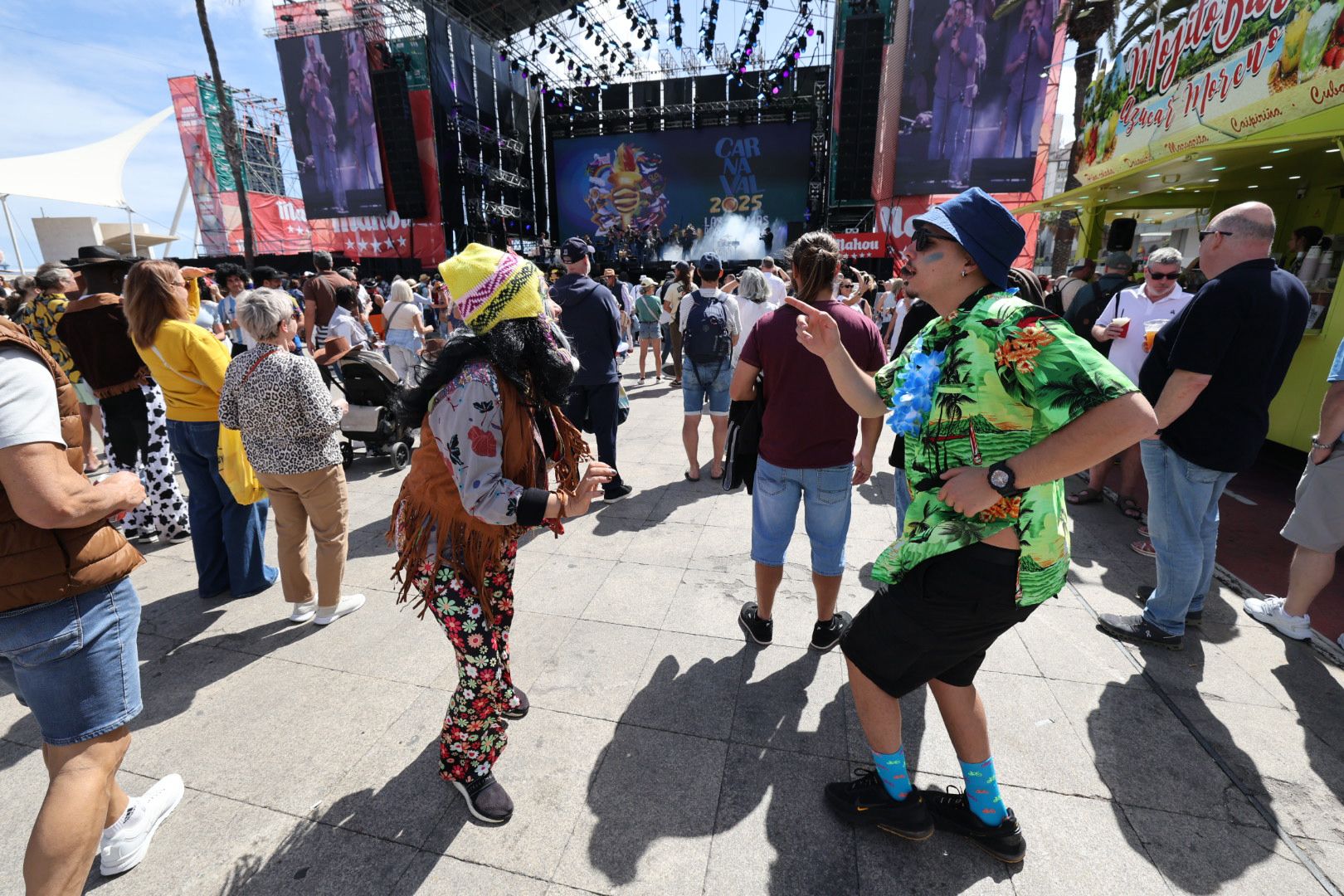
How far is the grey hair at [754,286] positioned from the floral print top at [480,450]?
3.69 meters

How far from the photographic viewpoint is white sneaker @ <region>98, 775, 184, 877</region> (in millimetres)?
1813

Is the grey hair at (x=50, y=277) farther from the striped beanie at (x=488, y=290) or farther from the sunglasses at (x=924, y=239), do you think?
the sunglasses at (x=924, y=239)

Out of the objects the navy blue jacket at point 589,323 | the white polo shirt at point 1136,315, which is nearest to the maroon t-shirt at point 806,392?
the navy blue jacket at point 589,323

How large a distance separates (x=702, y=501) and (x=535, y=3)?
31.4 metres

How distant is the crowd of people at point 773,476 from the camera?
1432 mm

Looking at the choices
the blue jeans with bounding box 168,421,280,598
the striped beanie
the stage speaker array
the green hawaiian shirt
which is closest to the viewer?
the green hawaiian shirt

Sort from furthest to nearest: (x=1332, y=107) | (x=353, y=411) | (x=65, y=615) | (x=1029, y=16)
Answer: (x=1029, y=16)
(x=353, y=411)
(x=1332, y=107)
(x=65, y=615)

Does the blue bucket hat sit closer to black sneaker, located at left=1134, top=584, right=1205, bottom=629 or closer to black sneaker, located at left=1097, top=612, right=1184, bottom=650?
black sneaker, located at left=1097, top=612, right=1184, bottom=650

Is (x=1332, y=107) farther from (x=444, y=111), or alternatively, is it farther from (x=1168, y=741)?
(x=444, y=111)

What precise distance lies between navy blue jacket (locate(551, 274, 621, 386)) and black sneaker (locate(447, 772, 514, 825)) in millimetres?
2995

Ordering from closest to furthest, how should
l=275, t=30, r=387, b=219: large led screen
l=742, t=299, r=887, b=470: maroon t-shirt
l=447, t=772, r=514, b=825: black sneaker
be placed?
l=447, t=772, r=514, b=825: black sneaker
l=742, t=299, r=887, b=470: maroon t-shirt
l=275, t=30, r=387, b=219: large led screen

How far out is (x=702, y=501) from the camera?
4.83 m

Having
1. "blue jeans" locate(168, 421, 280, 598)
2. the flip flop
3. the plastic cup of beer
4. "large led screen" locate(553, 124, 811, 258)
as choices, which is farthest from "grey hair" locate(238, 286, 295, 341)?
"large led screen" locate(553, 124, 811, 258)

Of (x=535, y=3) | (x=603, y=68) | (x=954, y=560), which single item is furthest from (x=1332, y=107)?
(x=535, y=3)
